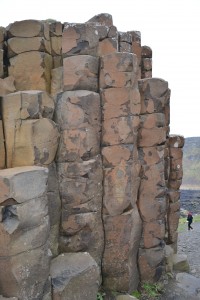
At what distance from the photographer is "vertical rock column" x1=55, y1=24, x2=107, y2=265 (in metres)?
13.1

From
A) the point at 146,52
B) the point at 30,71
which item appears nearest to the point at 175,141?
the point at 146,52

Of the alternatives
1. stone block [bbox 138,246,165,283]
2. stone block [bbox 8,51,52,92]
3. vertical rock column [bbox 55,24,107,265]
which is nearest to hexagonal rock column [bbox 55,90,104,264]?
vertical rock column [bbox 55,24,107,265]

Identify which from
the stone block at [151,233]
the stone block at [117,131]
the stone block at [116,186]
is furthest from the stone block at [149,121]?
the stone block at [151,233]

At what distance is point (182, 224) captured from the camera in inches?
1436

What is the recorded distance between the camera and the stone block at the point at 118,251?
13.9 m

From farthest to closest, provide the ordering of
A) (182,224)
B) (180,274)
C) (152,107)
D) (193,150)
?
(193,150) → (182,224) → (180,274) → (152,107)

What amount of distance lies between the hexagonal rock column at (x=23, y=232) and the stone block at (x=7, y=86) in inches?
206

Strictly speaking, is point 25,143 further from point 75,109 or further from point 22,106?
point 75,109

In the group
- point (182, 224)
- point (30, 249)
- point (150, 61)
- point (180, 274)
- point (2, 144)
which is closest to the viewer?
point (30, 249)

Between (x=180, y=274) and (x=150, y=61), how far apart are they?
49.0ft

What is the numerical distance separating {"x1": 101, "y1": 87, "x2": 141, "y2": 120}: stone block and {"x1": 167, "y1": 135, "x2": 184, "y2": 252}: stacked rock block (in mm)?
7867

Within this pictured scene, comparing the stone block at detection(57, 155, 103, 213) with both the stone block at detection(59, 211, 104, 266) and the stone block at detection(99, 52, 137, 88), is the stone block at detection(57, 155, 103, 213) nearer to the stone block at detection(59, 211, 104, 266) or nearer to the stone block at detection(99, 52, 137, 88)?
the stone block at detection(59, 211, 104, 266)

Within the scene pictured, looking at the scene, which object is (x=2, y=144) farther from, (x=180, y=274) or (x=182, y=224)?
(x=182, y=224)

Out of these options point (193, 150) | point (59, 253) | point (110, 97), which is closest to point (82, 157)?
point (110, 97)
